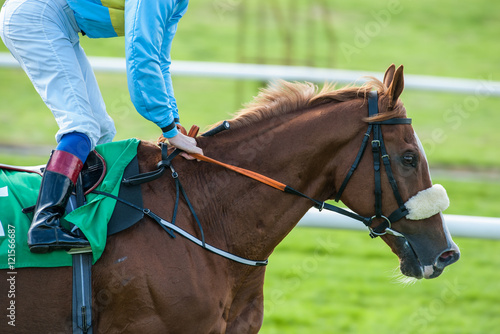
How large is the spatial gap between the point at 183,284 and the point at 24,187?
0.79m

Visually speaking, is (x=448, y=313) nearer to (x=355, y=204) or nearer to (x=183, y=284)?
(x=355, y=204)

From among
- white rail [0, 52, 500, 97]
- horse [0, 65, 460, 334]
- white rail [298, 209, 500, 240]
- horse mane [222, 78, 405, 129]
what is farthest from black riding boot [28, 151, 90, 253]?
white rail [0, 52, 500, 97]

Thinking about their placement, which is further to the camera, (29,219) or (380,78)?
(380,78)

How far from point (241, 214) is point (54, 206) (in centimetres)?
79

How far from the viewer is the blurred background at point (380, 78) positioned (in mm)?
4891

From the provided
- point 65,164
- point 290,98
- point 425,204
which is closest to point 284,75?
point 290,98


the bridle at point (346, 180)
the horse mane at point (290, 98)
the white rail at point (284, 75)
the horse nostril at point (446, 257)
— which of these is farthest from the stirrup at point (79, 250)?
the white rail at point (284, 75)

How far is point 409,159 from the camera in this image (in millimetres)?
2613

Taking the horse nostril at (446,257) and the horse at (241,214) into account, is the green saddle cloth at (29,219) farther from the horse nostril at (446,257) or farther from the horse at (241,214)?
the horse nostril at (446,257)

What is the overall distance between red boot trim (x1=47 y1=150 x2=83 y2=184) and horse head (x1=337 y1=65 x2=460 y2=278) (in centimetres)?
A: 111

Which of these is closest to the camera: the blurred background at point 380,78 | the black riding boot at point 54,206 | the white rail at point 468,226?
the black riding boot at point 54,206

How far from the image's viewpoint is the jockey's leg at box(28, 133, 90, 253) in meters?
2.42

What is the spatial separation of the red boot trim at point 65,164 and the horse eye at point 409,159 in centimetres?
137

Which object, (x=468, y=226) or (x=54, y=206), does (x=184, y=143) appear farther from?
(x=468, y=226)
